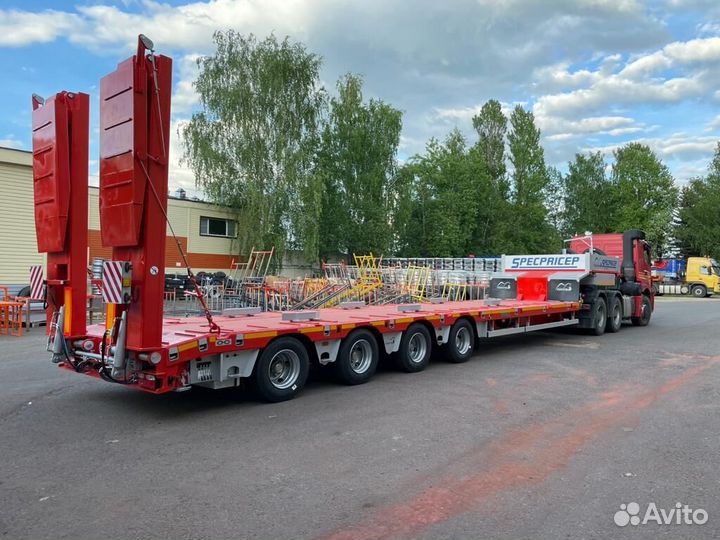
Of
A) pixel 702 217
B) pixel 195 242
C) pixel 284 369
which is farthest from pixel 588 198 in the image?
pixel 284 369

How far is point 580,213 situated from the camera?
64062 millimetres

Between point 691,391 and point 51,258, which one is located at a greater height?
point 51,258

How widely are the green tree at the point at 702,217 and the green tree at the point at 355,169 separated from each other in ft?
109

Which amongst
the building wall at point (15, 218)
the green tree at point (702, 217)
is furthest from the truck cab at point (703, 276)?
the building wall at point (15, 218)

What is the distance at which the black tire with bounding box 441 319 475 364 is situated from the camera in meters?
9.90

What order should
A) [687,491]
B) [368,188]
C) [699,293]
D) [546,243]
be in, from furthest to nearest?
[546,243] < [699,293] < [368,188] < [687,491]

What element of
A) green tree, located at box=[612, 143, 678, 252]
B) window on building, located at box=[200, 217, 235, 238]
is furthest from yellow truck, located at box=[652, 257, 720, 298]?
window on building, located at box=[200, 217, 235, 238]

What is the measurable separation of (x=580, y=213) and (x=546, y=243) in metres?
12.3

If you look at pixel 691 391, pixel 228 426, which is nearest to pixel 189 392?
pixel 228 426

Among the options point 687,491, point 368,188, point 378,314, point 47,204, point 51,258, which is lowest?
point 687,491

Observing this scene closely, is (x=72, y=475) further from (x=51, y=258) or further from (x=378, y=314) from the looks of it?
(x=378, y=314)

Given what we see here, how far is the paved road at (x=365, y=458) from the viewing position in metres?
3.79
